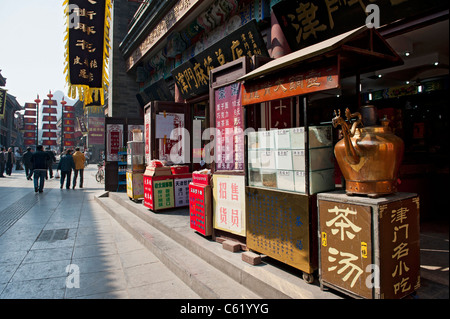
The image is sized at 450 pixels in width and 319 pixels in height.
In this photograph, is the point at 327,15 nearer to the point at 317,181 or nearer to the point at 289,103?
the point at 289,103

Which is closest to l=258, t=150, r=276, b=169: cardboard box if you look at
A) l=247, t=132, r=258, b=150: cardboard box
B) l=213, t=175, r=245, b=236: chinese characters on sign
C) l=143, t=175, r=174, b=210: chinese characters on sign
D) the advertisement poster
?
l=247, t=132, r=258, b=150: cardboard box

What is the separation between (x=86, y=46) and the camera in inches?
419

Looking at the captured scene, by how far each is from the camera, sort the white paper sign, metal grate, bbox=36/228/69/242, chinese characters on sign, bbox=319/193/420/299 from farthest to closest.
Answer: the white paper sign
metal grate, bbox=36/228/69/242
chinese characters on sign, bbox=319/193/420/299

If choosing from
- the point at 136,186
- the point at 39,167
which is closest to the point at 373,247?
the point at 136,186

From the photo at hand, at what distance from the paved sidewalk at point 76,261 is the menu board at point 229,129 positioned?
1794 mm

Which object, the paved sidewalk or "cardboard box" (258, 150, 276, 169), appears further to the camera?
the paved sidewalk

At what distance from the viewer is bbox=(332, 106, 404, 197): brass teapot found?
96.7 inches

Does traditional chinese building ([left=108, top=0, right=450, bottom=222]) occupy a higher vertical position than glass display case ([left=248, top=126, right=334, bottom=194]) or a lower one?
higher

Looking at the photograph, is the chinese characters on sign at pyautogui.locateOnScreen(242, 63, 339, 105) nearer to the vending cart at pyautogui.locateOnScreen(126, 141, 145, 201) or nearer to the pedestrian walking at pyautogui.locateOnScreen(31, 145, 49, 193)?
the vending cart at pyautogui.locateOnScreen(126, 141, 145, 201)

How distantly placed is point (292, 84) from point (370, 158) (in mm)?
1035

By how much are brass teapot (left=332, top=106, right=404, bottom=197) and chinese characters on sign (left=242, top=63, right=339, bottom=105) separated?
0.36 meters
